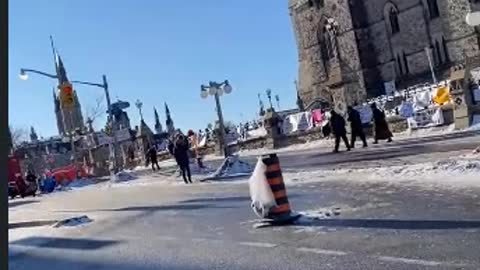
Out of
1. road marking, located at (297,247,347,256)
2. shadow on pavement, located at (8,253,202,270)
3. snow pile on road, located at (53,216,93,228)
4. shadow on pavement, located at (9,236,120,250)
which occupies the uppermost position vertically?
snow pile on road, located at (53,216,93,228)

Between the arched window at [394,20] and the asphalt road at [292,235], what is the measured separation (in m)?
52.0

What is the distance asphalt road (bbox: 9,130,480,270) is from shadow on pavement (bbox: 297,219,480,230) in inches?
0.5

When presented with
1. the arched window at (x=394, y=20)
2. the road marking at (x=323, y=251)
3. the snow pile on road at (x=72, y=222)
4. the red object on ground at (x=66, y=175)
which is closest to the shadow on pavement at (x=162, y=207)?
the snow pile on road at (x=72, y=222)

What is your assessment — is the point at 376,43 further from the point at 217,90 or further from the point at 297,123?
the point at 217,90

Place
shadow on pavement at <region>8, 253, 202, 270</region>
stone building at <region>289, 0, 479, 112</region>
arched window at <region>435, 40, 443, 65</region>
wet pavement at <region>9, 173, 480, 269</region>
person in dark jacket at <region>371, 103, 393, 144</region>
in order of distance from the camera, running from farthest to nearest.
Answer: arched window at <region>435, 40, 443, 65</region>, stone building at <region>289, 0, 479, 112</region>, person in dark jacket at <region>371, 103, 393, 144</region>, shadow on pavement at <region>8, 253, 202, 270</region>, wet pavement at <region>9, 173, 480, 269</region>

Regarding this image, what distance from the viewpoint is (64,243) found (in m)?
12.2

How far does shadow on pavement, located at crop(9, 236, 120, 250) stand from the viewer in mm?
11157

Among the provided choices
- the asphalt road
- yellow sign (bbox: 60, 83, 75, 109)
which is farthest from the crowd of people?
yellow sign (bbox: 60, 83, 75, 109)

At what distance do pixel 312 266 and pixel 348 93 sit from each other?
5760 cm

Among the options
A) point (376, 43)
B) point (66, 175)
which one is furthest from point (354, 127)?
point (376, 43)

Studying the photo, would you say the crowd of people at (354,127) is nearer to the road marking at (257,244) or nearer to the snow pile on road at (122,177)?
the snow pile on road at (122,177)

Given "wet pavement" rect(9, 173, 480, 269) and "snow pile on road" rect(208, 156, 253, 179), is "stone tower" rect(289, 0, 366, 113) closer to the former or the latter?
"snow pile on road" rect(208, 156, 253, 179)

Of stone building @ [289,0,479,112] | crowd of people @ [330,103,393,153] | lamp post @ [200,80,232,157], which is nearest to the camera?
crowd of people @ [330,103,393,153]

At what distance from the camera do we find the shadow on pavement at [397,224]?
779cm
